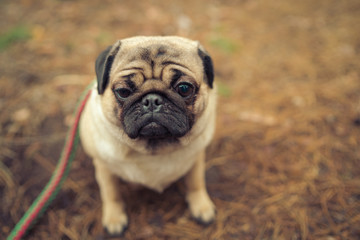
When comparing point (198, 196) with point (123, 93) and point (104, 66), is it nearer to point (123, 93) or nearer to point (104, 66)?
point (123, 93)

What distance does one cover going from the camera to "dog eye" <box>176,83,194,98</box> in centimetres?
179

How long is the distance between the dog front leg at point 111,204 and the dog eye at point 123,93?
78 centimetres

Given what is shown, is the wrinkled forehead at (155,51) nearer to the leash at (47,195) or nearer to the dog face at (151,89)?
the dog face at (151,89)

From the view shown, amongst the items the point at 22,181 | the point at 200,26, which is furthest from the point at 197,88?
the point at 200,26

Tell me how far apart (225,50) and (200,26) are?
80 centimetres

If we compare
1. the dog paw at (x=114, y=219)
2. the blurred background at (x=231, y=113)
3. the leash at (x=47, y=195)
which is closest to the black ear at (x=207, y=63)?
the leash at (x=47, y=195)

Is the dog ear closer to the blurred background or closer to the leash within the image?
the leash

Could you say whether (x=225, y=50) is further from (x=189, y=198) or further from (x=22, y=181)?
(x=22, y=181)

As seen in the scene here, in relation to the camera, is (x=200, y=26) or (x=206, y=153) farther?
Answer: (x=200, y=26)

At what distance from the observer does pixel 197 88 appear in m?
1.85

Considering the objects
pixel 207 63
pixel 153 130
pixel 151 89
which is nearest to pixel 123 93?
pixel 151 89

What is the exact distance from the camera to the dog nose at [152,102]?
1701 millimetres

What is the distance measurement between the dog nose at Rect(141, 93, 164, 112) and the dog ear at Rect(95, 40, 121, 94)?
0.38 meters

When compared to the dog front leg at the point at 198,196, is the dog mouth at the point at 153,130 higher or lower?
higher
